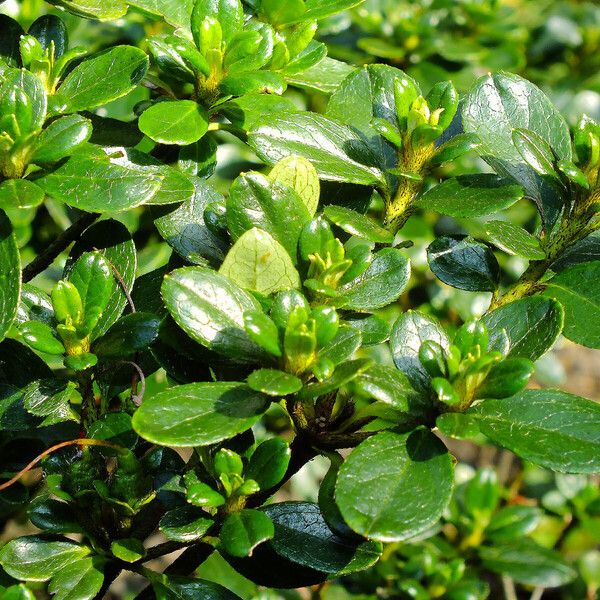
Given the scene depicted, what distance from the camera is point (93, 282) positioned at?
0.99m

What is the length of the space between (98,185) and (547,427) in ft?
1.86

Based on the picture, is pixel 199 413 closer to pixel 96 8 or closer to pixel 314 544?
pixel 314 544

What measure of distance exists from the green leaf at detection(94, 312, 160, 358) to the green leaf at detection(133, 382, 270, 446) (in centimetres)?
10

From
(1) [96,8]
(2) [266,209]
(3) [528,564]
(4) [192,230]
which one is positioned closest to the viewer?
(2) [266,209]

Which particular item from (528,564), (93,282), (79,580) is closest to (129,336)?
(93,282)

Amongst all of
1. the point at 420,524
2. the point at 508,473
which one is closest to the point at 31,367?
the point at 420,524

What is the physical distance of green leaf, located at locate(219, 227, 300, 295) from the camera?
2.93 feet

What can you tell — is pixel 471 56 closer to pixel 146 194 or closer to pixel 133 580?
pixel 146 194

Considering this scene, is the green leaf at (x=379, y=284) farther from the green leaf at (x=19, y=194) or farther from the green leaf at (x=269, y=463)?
the green leaf at (x=19, y=194)

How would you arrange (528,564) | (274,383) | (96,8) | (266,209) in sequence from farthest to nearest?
1. (528,564)
2. (96,8)
3. (266,209)
4. (274,383)

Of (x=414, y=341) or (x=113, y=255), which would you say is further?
(x=113, y=255)

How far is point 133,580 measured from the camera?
2545 millimetres

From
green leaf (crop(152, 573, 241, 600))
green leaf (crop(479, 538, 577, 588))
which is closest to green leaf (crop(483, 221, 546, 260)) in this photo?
green leaf (crop(152, 573, 241, 600))

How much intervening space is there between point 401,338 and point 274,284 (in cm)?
16
